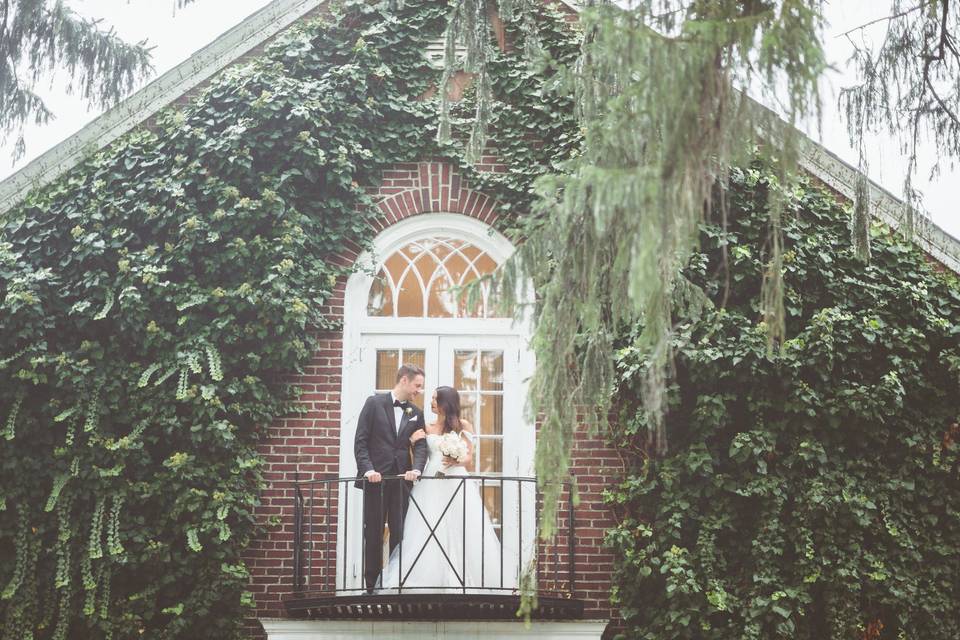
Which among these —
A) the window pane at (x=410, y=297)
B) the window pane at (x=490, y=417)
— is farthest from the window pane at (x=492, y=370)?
the window pane at (x=410, y=297)

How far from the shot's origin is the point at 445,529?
8.88m

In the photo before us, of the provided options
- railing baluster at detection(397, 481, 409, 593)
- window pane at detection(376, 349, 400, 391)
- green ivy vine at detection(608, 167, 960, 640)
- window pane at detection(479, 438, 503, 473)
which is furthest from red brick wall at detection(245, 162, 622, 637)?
railing baluster at detection(397, 481, 409, 593)

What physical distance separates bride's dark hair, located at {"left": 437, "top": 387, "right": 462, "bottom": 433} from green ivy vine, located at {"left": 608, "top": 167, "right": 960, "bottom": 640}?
55.3 inches

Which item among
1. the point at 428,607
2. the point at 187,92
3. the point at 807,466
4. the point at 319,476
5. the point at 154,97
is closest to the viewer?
the point at 428,607

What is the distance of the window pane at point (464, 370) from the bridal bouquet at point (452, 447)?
3.74ft

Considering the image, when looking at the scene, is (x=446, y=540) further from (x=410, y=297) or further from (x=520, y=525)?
(x=410, y=297)

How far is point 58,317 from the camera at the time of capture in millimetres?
9648

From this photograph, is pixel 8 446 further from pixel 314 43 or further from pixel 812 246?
pixel 812 246

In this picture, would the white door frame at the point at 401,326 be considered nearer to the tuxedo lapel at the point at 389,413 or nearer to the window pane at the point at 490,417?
the window pane at the point at 490,417

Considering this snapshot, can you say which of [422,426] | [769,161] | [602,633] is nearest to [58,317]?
[422,426]

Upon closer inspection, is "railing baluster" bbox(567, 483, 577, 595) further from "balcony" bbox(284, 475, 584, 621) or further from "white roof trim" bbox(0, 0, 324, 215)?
"white roof trim" bbox(0, 0, 324, 215)

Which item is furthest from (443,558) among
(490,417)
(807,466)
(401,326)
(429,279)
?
(807,466)

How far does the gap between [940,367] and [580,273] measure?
4202 millimetres

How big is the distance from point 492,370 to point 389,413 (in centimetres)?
130
